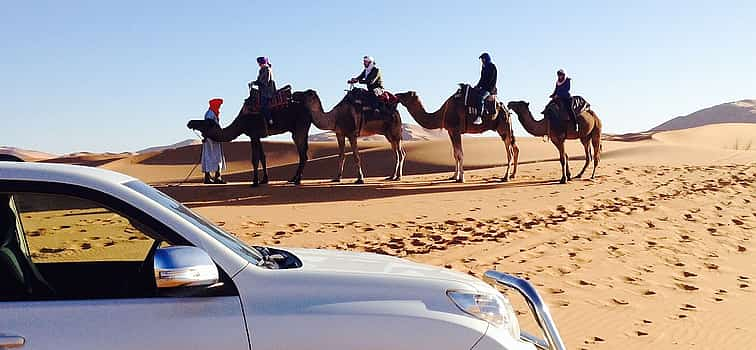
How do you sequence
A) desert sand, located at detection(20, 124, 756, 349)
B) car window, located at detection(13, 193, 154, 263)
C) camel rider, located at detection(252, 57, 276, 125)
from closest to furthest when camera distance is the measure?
car window, located at detection(13, 193, 154, 263) < desert sand, located at detection(20, 124, 756, 349) < camel rider, located at detection(252, 57, 276, 125)

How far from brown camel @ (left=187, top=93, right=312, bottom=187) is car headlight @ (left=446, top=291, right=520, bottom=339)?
16541 millimetres

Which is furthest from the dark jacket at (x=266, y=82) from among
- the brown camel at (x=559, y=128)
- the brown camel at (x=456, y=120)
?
the brown camel at (x=559, y=128)

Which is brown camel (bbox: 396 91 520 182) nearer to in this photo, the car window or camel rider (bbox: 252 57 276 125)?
camel rider (bbox: 252 57 276 125)

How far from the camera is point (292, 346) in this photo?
2.91 m

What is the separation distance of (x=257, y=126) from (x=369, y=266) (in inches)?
652

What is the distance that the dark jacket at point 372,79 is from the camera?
19703 millimetres

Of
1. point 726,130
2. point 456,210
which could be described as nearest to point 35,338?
point 456,210

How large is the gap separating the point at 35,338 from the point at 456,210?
12486 mm

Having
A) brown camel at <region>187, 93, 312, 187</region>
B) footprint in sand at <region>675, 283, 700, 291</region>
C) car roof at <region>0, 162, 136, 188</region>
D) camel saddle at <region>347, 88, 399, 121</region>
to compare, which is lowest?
footprint in sand at <region>675, 283, 700, 291</region>

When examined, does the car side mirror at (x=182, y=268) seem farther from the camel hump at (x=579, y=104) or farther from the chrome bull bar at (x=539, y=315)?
the camel hump at (x=579, y=104)

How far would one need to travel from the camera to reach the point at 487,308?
3.35 metres

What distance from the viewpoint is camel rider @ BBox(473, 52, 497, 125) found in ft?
64.3

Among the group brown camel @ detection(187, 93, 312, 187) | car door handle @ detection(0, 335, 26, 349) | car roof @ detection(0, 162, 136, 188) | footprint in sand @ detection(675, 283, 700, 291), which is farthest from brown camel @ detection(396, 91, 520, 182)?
car door handle @ detection(0, 335, 26, 349)

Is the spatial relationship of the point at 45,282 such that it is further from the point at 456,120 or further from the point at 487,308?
the point at 456,120
